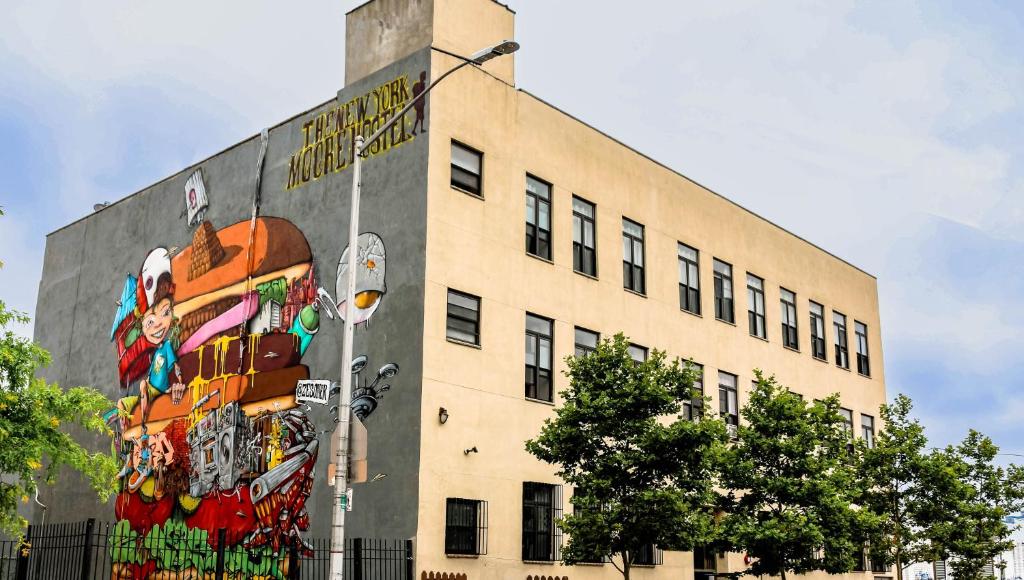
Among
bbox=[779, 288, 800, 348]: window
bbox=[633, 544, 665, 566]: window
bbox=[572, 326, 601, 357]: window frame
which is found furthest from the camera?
bbox=[779, 288, 800, 348]: window

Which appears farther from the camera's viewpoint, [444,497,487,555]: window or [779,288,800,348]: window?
[779,288,800,348]: window

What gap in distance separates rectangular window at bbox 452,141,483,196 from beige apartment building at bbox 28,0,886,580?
2.3 inches

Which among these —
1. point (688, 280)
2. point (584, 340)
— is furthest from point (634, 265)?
point (584, 340)

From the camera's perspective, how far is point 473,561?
89.5 ft

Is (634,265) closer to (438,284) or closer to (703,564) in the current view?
(438,284)

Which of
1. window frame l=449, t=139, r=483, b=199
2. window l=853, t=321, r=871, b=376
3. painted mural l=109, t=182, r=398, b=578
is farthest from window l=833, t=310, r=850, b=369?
painted mural l=109, t=182, r=398, b=578

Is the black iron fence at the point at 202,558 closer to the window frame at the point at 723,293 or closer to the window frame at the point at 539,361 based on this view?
the window frame at the point at 539,361

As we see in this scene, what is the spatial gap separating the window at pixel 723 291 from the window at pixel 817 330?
734 centimetres

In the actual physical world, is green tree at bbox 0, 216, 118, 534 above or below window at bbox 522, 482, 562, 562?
above

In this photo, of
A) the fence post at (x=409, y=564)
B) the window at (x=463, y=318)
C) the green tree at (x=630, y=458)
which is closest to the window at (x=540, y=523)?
the green tree at (x=630, y=458)

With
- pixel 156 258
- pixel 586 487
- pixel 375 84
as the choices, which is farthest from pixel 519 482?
pixel 156 258

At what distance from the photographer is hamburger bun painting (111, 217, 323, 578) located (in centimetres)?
3067

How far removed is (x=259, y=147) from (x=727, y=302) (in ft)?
58.9

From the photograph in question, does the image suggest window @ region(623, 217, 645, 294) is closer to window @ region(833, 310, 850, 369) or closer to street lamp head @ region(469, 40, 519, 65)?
window @ region(833, 310, 850, 369)
